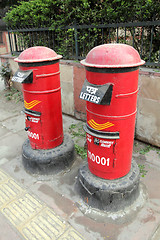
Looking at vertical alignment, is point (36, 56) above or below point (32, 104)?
above

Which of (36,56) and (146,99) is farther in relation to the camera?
(146,99)

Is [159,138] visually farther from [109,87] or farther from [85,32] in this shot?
[85,32]

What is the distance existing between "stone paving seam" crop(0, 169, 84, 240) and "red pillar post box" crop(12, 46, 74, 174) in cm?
51

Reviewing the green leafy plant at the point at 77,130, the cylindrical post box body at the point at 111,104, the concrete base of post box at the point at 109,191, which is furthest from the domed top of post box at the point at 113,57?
the green leafy plant at the point at 77,130

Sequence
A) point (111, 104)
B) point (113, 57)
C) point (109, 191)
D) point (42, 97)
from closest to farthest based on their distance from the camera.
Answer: point (113, 57), point (111, 104), point (109, 191), point (42, 97)

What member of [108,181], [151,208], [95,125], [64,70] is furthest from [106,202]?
[64,70]

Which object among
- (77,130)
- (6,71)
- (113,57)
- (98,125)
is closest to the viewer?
(113,57)

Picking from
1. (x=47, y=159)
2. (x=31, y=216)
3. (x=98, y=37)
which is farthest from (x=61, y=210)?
(x=98, y=37)

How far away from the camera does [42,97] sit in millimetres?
2982

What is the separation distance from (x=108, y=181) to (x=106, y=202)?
27 cm

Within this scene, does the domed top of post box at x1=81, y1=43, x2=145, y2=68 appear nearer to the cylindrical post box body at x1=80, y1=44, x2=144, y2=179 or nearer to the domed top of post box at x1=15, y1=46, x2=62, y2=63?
the cylindrical post box body at x1=80, y1=44, x2=144, y2=179

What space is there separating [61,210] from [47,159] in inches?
33.8

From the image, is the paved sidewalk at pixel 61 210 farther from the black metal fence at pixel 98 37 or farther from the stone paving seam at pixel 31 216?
the black metal fence at pixel 98 37

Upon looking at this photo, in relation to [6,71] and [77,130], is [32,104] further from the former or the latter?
[6,71]
